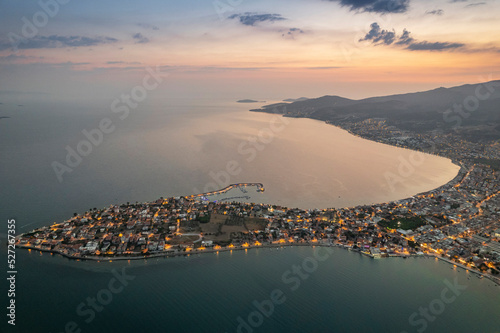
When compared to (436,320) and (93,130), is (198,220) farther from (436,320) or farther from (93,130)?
(93,130)

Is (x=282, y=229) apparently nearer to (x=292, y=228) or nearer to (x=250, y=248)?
(x=292, y=228)

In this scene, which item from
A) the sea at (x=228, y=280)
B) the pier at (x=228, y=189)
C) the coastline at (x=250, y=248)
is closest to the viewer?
the sea at (x=228, y=280)

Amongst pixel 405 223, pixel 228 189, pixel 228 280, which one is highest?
pixel 228 189

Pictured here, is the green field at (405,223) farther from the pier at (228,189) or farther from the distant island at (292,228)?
the pier at (228,189)

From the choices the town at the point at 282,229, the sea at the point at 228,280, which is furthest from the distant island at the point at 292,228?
the sea at the point at 228,280

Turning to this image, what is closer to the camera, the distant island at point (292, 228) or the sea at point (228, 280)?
the sea at point (228, 280)

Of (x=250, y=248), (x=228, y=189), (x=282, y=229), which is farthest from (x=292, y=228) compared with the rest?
(x=228, y=189)

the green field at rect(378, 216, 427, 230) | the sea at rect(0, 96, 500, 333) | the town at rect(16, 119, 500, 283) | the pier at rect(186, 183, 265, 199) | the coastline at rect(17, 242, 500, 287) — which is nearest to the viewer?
the sea at rect(0, 96, 500, 333)

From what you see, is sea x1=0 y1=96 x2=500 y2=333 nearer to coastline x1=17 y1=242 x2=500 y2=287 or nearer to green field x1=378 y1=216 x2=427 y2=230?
coastline x1=17 y1=242 x2=500 y2=287

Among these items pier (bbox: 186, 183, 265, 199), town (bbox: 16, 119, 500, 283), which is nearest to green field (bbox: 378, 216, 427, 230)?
town (bbox: 16, 119, 500, 283)

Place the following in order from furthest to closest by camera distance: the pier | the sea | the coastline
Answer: the pier → the coastline → the sea

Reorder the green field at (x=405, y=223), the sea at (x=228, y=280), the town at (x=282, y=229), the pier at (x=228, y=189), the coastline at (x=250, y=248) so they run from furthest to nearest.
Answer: the pier at (x=228, y=189) < the green field at (x=405, y=223) < the town at (x=282, y=229) < the coastline at (x=250, y=248) < the sea at (x=228, y=280)
